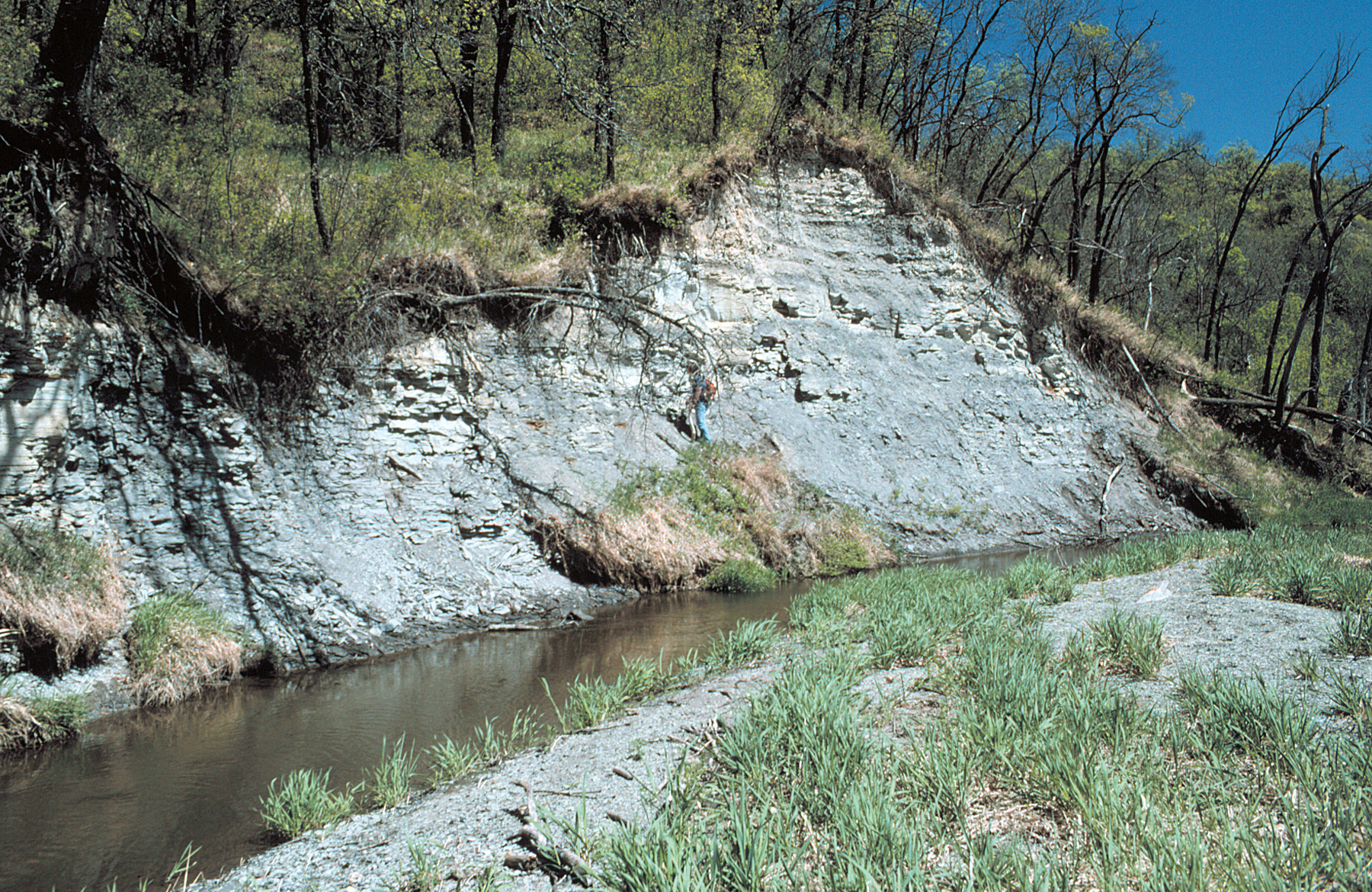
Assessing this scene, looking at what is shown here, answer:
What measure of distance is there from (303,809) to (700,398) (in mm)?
10141

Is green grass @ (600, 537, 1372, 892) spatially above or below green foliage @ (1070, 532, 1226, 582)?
above

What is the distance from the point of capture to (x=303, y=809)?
4098mm

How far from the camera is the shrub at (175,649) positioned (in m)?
6.42

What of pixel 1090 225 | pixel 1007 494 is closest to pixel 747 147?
pixel 1007 494

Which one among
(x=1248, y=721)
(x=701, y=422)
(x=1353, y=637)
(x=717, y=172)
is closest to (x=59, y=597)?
(x=1248, y=721)

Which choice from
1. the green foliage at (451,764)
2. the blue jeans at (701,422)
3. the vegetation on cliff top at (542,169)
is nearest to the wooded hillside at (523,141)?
the vegetation on cliff top at (542,169)

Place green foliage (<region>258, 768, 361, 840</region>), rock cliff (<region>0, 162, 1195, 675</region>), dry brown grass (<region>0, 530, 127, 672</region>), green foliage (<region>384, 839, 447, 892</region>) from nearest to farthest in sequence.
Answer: green foliage (<region>384, 839, 447, 892</region>), green foliage (<region>258, 768, 361, 840</region>), dry brown grass (<region>0, 530, 127, 672</region>), rock cliff (<region>0, 162, 1195, 675</region>)

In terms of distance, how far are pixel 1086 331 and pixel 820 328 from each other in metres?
8.02

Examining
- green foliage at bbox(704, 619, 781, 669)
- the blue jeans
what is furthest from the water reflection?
the blue jeans

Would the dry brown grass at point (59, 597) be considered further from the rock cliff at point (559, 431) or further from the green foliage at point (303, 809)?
the green foliage at point (303, 809)

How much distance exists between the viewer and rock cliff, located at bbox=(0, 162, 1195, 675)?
7531mm

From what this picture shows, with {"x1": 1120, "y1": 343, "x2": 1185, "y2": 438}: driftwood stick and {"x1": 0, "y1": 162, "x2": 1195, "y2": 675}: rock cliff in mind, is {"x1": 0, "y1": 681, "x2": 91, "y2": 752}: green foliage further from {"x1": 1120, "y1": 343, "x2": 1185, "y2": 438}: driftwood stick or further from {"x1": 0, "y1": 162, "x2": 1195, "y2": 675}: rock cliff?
{"x1": 1120, "y1": 343, "x2": 1185, "y2": 438}: driftwood stick

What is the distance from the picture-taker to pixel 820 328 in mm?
15898

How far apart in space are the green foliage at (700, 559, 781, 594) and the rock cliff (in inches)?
72.8
